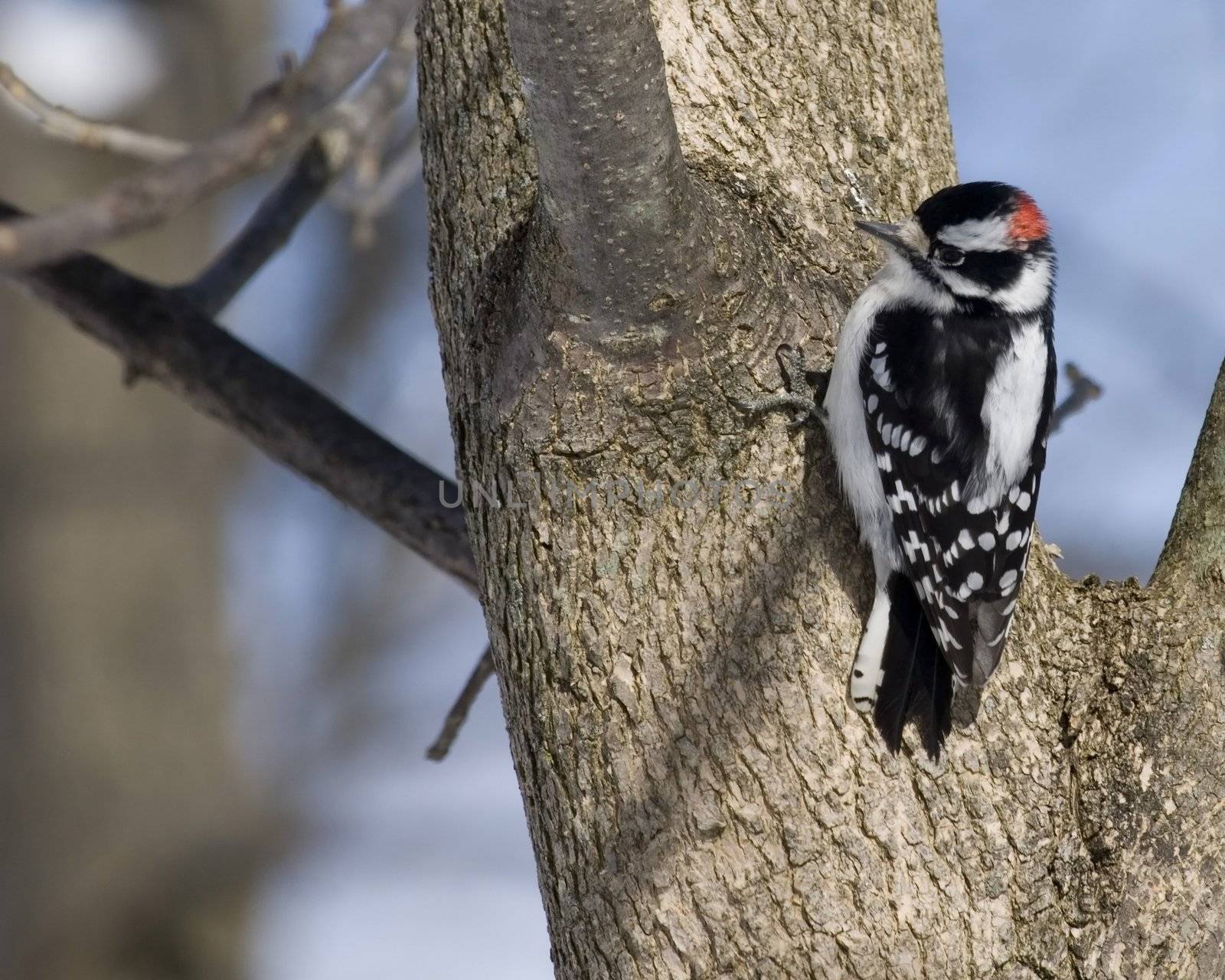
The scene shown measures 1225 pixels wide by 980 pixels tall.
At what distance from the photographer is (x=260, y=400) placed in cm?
343

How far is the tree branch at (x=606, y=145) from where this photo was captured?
5.91ft

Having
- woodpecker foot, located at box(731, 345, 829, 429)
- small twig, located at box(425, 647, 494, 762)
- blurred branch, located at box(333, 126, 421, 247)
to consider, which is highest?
blurred branch, located at box(333, 126, 421, 247)

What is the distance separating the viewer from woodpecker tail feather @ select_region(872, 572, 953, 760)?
2121 millimetres

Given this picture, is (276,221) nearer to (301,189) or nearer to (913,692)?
(301,189)

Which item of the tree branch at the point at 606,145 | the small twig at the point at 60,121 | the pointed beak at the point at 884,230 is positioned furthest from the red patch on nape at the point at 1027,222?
the small twig at the point at 60,121

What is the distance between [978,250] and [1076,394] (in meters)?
0.63

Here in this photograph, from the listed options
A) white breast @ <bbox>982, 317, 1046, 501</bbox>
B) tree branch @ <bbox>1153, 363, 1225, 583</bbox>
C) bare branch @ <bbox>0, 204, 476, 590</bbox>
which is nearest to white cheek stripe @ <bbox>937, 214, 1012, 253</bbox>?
white breast @ <bbox>982, 317, 1046, 501</bbox>

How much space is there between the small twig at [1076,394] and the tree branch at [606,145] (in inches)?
72.4

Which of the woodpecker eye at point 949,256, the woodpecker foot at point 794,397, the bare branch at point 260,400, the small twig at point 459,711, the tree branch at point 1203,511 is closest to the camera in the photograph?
the woodpecker foot at point 794,397

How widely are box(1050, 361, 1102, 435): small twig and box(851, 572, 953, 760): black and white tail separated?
141 centimetres

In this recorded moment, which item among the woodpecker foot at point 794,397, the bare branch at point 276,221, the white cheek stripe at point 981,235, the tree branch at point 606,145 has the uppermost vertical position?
the bare branch at point 276,221

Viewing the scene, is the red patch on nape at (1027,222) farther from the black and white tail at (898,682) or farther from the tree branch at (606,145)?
the tree branch at (606,145)

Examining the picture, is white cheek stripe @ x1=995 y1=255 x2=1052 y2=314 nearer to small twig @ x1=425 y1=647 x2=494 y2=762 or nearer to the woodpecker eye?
the woodpecker eye

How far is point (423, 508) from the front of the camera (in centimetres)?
325
